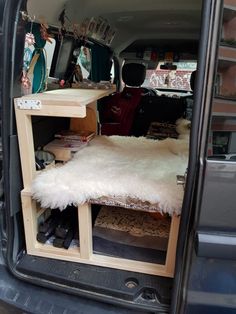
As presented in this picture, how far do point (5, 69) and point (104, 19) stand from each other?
1326mm

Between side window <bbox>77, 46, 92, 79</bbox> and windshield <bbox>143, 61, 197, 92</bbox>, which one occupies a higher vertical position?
side window <bbox>77, 46, 92, 79</bbox>

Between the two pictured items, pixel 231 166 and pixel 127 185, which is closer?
pixel 231 166

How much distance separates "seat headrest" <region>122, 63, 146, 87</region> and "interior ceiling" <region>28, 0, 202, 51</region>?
0.37 meters

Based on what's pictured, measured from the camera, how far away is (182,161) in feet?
4.37

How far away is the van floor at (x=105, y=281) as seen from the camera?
1.02 metres

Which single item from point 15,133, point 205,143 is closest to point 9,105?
point 15,133

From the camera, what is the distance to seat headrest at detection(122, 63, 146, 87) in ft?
10.2

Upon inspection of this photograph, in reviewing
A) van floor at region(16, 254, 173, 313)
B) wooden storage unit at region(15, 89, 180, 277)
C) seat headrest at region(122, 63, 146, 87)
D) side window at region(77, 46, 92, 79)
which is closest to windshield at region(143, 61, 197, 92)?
seat headrest at region(122, 63, 146, 87)

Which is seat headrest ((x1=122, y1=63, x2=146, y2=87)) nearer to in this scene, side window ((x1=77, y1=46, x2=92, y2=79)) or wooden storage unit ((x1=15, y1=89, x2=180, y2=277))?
side window ((x1=77, y1=46, x2=92, y2=79))

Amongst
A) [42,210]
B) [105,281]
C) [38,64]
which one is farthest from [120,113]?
[105,281]

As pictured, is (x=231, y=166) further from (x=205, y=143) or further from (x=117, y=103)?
(x=117, y=103)

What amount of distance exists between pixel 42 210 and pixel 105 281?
0.42 metres

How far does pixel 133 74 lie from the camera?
3135 mm

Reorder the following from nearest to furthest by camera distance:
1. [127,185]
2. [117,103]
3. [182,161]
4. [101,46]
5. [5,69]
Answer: [5,69] < [127,185] < [182,161] < [101,46] < [117,103]
